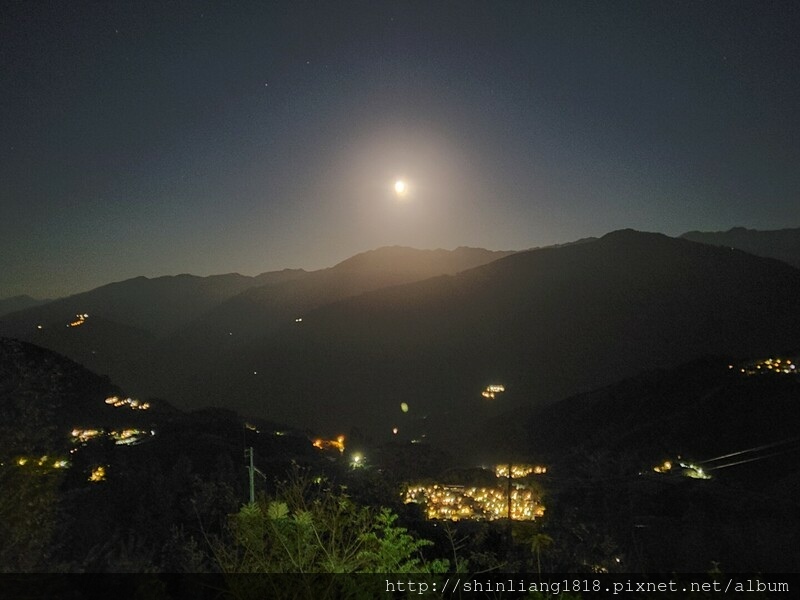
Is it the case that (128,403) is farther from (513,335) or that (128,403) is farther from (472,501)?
(513,335)

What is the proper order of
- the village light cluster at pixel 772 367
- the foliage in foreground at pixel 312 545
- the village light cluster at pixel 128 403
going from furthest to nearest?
the village light cluster at pixel 128 403 → the village light cluster at pixel 772 367 → the foliage in foreground at pixel 312 545

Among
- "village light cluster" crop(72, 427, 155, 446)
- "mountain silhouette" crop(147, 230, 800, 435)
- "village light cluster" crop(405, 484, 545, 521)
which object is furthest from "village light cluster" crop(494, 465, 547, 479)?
→ "mountain silhouette" crop(147, 230, 800, 435)

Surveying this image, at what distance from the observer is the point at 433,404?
100500mm

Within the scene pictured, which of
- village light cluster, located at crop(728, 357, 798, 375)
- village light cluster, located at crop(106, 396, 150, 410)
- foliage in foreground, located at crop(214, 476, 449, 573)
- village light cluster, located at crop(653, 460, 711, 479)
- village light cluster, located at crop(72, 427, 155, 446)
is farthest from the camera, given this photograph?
village light cluster, located at crop(106, 396, 150, 410)

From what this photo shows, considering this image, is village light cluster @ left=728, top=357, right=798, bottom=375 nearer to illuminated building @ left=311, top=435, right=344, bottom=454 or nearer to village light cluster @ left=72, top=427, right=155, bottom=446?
illuminated building @ left=311, top=435, right=344, bottom=454

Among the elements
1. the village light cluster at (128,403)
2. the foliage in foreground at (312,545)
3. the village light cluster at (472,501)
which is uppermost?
the foliage in foreground at (312,545)

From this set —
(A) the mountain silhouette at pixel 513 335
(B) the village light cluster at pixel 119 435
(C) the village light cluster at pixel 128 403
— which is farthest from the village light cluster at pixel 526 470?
(A) the mountain silhouette at pixel 513 335

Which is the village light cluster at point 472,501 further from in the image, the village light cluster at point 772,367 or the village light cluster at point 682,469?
the village light cluster at point 772,367

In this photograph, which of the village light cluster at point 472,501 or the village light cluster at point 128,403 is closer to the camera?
the village light cluster at point 472,501

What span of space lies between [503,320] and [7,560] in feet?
386

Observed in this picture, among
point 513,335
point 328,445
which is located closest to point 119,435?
point 328,445

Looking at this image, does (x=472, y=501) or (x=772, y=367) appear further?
(x=772, y=367)

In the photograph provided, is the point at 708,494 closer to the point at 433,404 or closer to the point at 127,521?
the point at 127,521

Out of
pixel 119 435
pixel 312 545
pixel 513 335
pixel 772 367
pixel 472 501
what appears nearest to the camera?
pixel 312 545
